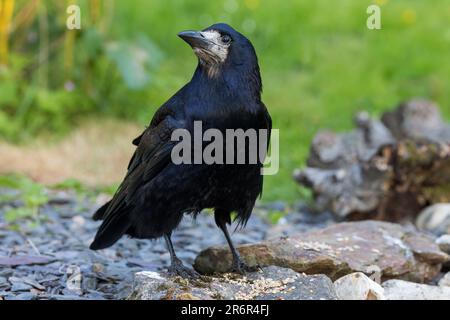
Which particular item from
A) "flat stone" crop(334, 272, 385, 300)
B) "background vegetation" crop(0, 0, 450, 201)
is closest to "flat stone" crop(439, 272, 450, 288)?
"flat stone" crop(334, 272, 385, 300)

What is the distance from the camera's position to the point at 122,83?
8242mm

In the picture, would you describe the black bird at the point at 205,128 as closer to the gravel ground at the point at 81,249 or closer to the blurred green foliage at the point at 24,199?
the gravel ground at the point at 81,249

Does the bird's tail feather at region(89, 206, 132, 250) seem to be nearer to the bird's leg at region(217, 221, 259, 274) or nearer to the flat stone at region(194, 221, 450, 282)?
the flat stone at region(194, 221, 450, 282)

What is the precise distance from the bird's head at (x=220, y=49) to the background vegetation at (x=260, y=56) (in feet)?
8.86

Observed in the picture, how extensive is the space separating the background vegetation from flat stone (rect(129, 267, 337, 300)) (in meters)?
2.90

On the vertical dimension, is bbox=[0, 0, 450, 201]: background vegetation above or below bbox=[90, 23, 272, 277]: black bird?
above

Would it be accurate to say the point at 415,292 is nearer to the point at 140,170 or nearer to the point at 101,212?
the point at 140,170

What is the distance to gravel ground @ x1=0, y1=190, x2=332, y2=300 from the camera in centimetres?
408

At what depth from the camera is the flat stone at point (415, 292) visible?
13.1 feet

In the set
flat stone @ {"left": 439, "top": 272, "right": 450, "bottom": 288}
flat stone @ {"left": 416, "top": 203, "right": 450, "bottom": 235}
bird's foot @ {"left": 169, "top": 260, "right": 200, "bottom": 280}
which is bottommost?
flat stone @ {"left": 439, "top": 272, "right": 450, "bottom": 288}

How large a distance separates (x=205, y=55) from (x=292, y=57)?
5407 millimetres

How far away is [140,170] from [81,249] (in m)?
0.84

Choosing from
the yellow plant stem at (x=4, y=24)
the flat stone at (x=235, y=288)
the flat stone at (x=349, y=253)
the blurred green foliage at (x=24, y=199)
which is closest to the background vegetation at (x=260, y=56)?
the yellow plant stem at (x=4, y=24)
